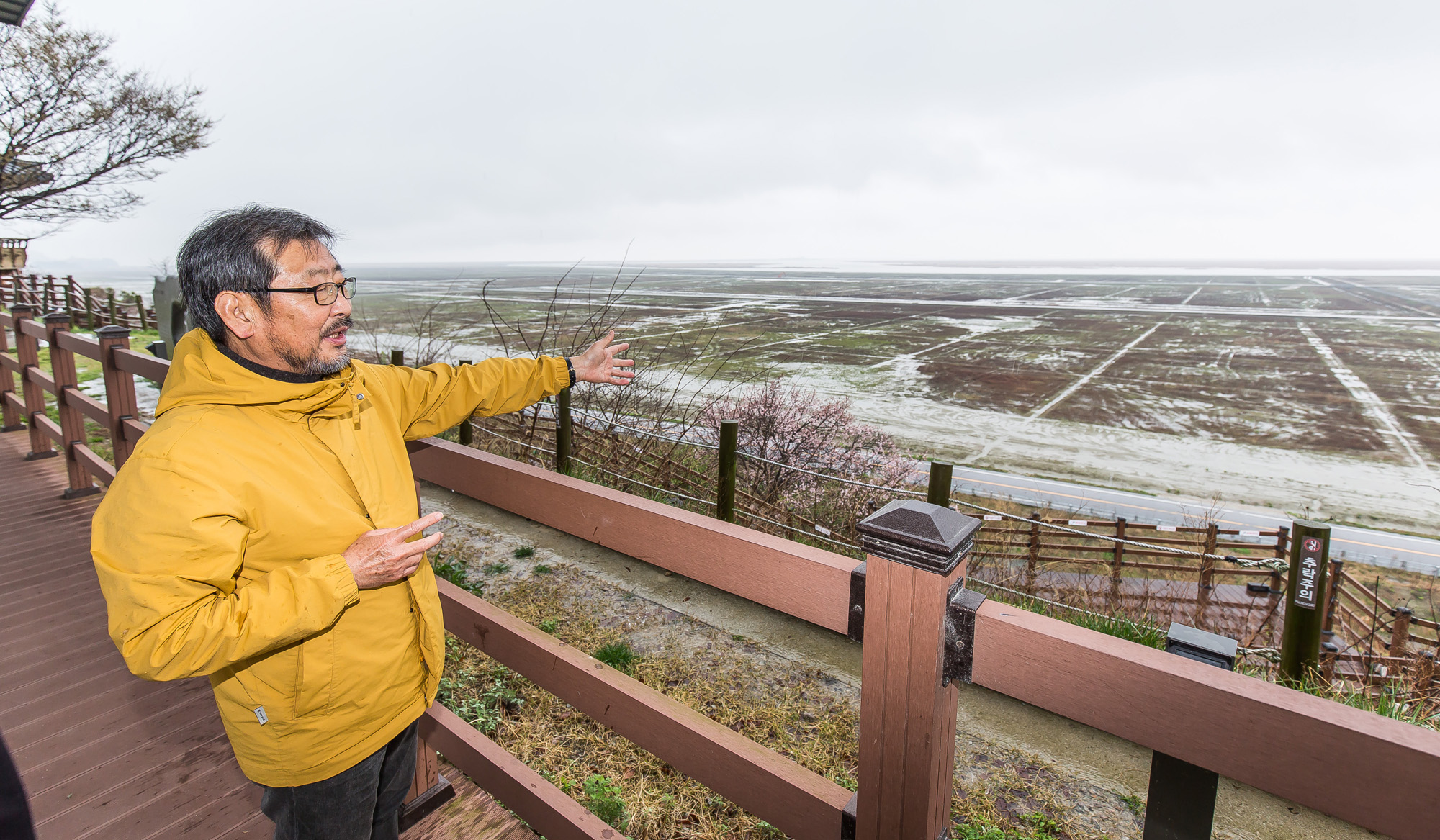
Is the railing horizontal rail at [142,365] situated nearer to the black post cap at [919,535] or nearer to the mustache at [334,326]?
the mustache at [334,326]

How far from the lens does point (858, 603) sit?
1190 millimetres

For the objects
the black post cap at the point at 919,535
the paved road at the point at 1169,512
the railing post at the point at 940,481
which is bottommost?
the paved road at the point at 1169,512

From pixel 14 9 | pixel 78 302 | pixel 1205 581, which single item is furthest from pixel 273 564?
pixel 78 302

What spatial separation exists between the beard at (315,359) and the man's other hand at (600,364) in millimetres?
697

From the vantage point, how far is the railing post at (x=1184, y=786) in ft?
3.40

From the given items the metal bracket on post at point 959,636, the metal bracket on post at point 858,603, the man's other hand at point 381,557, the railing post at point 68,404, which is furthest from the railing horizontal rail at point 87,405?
the metal bracket on post at point 959,636

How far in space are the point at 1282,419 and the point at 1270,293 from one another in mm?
88240

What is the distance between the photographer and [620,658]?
3.87 m

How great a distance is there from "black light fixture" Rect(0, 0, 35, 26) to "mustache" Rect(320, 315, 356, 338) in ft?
18.0

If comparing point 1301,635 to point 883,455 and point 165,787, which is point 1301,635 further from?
point 883,455

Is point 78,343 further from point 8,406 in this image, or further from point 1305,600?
point 1305,600

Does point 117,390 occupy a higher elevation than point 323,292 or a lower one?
lower

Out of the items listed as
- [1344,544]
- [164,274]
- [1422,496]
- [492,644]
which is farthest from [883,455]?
[1422,496]

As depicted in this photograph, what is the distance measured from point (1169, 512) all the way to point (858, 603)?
62.4 ft
